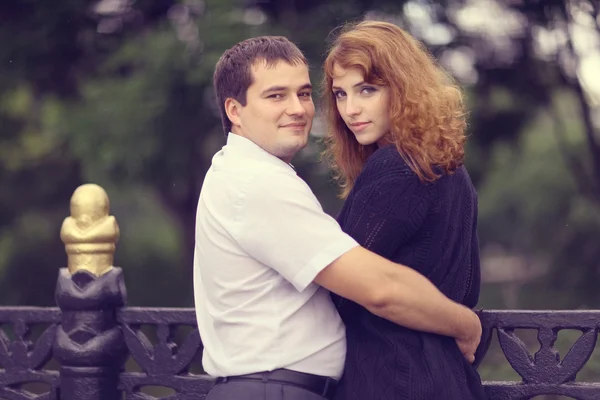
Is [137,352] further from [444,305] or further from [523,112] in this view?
[523,112]

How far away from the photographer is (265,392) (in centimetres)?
296

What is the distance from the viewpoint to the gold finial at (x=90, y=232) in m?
4.31

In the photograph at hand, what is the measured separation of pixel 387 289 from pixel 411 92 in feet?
2.15

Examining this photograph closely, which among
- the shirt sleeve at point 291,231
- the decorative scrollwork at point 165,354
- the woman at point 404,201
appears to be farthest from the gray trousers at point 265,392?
the decorative scrollwork at point 165,354

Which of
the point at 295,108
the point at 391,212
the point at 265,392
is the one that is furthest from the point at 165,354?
Answer: the point at 391,212

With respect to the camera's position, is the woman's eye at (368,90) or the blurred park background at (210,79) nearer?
the woman's eye at (368,90)

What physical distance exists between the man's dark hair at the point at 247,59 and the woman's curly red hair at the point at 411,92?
0.53 ft

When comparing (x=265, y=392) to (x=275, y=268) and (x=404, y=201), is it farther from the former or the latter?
(x=404, y=201)

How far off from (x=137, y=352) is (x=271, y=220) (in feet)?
5.79

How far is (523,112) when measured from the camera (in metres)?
10.3

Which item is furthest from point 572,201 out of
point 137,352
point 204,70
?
point 137,352

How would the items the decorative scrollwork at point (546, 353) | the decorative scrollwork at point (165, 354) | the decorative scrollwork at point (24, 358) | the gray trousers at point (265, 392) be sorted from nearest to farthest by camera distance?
the gray trousers at point (265, 392)
the decorative scrollwork at point (546, 353)
the decorative scrollwork at point (165, 354)
the decorative scrollwork at point (24, 358)

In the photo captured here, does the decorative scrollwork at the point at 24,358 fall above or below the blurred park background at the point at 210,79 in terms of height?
below

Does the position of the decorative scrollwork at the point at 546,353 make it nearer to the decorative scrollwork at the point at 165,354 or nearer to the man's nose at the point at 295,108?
the man's nose at the point at 295,108
